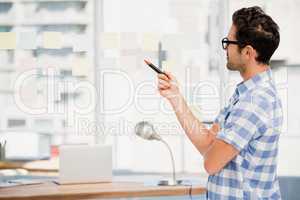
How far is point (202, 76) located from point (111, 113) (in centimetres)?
84

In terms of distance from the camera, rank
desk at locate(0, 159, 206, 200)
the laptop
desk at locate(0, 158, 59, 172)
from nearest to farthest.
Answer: desk at locate(0, 159, 206, 200) → the laptop → desk at locate(0, 158, 59, 172)

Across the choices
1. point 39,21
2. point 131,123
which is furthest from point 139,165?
point 39,21

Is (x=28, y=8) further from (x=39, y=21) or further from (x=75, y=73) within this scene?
(x=75, y=73)

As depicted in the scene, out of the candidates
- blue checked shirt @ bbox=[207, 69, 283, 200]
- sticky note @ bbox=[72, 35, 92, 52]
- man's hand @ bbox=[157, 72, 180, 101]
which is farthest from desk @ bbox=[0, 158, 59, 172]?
blue checked shirt @ bbox=[207, 69, 283, 200]

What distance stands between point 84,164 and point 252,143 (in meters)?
1.69

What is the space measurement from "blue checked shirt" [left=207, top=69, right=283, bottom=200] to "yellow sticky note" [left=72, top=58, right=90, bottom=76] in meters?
3.13

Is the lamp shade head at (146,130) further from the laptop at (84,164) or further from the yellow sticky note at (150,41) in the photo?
the yellow sticky note at (150,41)

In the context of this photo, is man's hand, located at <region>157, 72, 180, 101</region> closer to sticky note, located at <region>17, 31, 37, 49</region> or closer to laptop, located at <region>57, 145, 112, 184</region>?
laptop, located at <region>57, 145, 112, 184</region>

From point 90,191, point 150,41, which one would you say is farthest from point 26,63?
point 90,191

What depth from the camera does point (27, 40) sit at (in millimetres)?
4992

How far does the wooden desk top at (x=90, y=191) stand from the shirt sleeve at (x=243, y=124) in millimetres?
1531

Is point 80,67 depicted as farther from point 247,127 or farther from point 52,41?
point 247,127

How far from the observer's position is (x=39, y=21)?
500cm

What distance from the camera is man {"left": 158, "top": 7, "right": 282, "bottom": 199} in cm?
182
